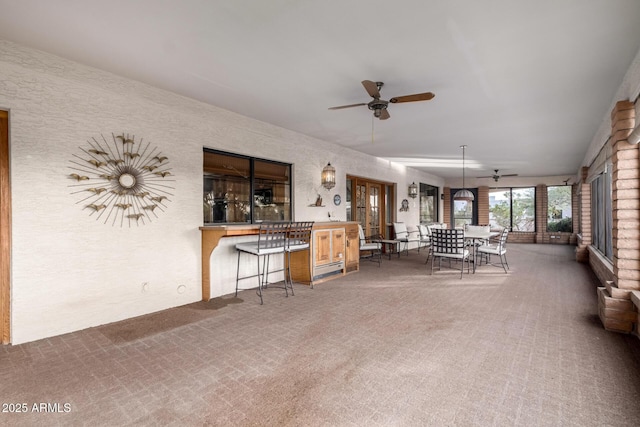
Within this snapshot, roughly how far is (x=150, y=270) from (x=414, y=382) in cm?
312

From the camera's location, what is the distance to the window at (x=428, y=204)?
11344mm

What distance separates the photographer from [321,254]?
5289mm

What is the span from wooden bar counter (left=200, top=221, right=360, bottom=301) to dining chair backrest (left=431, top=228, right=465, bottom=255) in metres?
1.51

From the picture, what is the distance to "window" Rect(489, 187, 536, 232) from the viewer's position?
12672 millimetres

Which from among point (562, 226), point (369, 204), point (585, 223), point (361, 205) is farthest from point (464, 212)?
point (361, 205)

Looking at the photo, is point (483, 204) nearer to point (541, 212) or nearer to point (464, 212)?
point (464, 212)

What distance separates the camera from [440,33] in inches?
102

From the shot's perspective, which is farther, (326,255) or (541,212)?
(541,212)

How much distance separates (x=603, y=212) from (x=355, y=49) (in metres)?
5.82

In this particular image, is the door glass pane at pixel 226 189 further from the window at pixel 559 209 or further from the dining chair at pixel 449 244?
the window at pixel 559 209

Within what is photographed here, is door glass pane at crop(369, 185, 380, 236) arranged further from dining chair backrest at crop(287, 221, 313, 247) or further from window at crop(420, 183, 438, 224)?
dining chair backrest at crop(287, 221, 313, 247)

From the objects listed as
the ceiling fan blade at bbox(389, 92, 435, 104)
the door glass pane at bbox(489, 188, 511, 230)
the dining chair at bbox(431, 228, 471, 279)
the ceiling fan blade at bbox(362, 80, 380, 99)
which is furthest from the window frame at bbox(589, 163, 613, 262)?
the door glass pane at bbox(489, 188, 511, 230)

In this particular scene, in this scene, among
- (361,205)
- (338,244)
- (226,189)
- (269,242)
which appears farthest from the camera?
(361,205)

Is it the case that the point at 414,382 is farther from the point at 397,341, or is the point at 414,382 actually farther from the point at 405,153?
the point at 405,153
